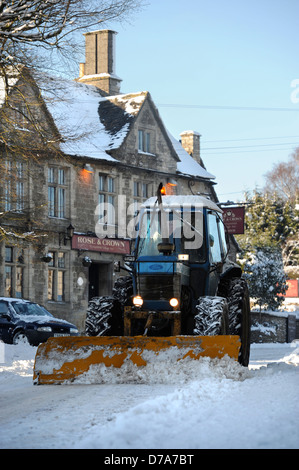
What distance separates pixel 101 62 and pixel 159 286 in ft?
90.3

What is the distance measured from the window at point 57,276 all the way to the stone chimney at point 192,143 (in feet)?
40.0

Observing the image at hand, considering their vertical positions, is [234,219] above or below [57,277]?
above

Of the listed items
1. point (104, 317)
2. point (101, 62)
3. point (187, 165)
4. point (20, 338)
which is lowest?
point (20, 338)

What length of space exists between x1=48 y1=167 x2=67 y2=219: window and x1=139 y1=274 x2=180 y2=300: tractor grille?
64.7 feet

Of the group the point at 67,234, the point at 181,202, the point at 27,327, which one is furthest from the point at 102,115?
the point at 181,202

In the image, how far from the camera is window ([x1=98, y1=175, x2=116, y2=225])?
34.4 meters

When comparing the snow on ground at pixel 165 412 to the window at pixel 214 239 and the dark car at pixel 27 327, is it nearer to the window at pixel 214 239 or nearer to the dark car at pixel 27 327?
the window at pixel 214 239

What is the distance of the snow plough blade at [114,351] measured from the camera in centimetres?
1132

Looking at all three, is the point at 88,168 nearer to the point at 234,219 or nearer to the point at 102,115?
the point at 102,115

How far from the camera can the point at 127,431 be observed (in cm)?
667

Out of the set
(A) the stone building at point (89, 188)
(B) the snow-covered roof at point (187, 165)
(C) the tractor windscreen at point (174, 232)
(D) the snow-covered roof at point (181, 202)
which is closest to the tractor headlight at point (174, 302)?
(C) the tractor windscreen at point (174, 232)

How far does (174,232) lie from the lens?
13227 millimetres
